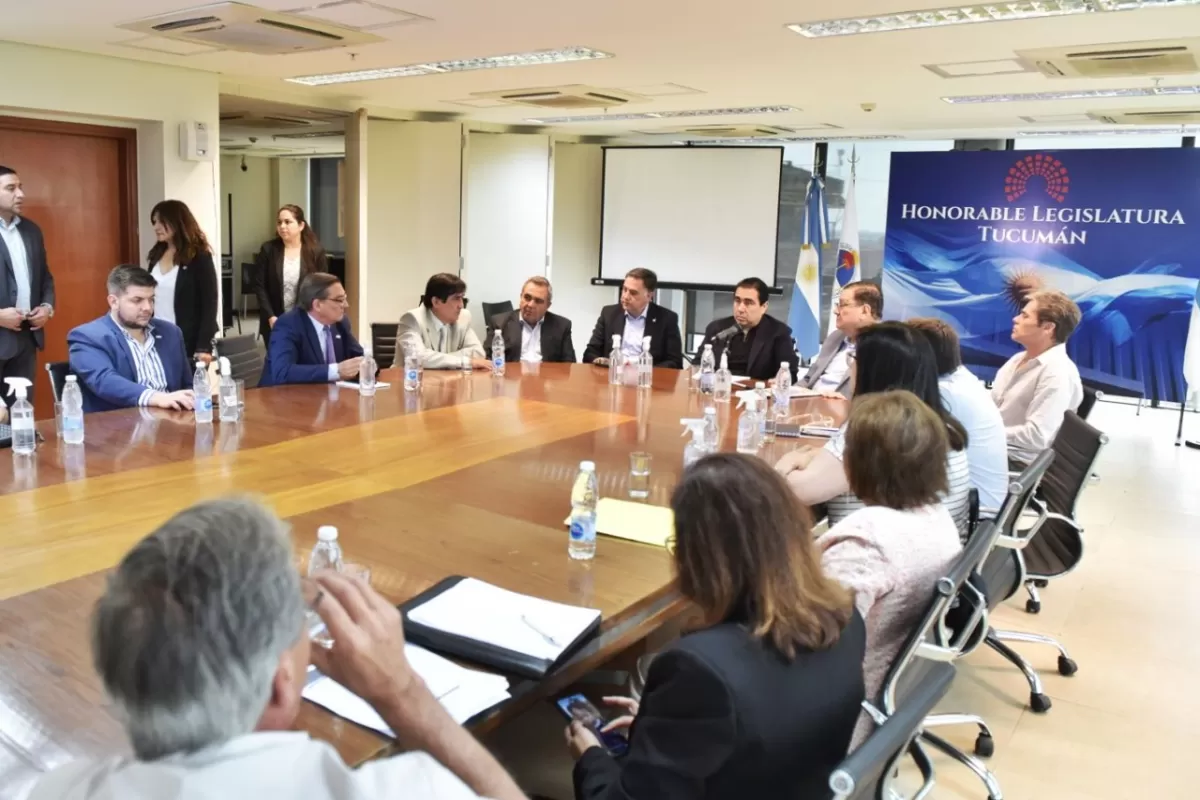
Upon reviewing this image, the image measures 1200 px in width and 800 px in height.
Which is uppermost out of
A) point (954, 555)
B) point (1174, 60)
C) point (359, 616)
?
point (1174, 60)

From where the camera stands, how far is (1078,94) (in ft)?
19.2

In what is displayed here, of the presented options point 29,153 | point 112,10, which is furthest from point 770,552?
point 29,153

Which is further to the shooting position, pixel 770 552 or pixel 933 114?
pixel 933 114

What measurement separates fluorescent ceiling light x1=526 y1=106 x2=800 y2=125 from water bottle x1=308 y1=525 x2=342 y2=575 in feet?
19.6

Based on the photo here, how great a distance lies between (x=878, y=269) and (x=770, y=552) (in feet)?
27.2

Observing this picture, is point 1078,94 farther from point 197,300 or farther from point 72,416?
point 72,416

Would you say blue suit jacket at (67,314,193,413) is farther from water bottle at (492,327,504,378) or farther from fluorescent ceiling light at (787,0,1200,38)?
fluorescent ceiling light at (787,0,1200,38)

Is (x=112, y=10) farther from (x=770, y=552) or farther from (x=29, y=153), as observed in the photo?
(x=770, y=552)

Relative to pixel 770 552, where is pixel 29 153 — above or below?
above

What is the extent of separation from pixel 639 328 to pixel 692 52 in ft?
5.76

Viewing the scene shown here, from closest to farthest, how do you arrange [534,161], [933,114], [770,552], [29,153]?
[770,552] < [29,153] < [933,114] < [534,161]

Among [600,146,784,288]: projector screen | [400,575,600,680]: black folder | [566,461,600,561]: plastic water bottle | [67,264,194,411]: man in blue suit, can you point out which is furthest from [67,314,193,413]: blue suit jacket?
[600,146,784,288]: projector screen

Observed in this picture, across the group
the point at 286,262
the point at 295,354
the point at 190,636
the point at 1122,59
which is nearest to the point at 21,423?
the point at 295,354

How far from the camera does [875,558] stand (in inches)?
75.5
